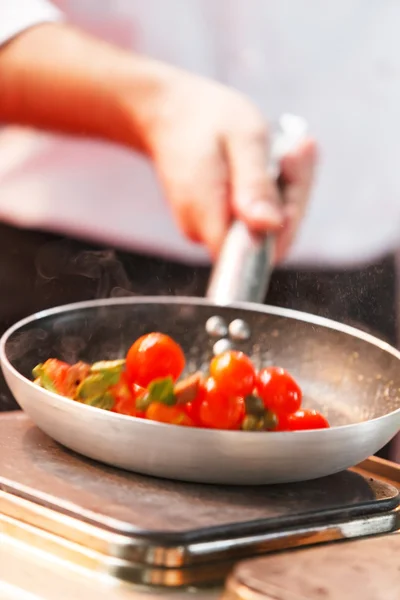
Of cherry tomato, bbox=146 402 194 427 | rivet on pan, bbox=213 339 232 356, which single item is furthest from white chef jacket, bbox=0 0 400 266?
cherry tomato, bbox=146 402 194 427

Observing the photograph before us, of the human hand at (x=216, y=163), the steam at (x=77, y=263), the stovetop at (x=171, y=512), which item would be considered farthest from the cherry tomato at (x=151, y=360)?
the steam at (x=77, y=263)

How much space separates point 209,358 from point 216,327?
40 millimetres

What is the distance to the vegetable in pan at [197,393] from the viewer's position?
0.83 m

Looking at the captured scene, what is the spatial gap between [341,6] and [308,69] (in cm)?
11

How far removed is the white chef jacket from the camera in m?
1.58

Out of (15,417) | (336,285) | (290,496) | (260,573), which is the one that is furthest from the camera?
(336,285)

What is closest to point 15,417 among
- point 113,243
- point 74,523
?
point 74,523

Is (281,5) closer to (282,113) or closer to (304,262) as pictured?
(282,113)

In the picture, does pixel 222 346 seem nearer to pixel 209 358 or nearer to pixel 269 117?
pixel 209 358

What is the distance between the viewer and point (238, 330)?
108 cm

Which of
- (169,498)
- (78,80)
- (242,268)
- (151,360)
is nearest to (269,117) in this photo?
(78,80)

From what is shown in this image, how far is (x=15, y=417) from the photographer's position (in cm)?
97

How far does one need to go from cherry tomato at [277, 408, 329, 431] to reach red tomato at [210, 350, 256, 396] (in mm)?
46

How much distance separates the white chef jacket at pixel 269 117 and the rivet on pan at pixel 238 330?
51 cm
